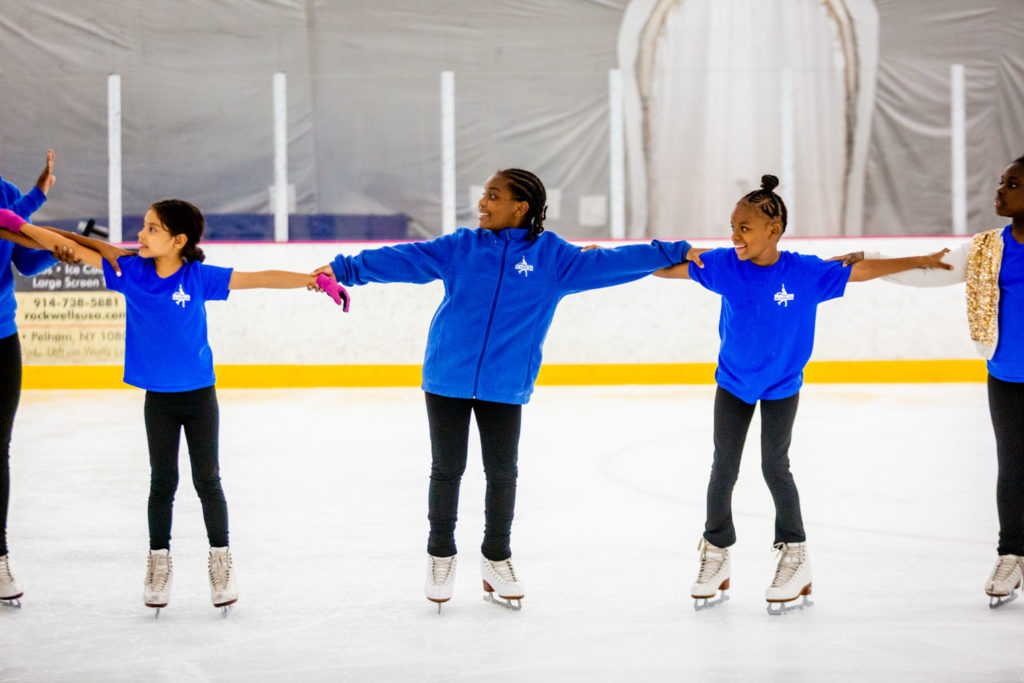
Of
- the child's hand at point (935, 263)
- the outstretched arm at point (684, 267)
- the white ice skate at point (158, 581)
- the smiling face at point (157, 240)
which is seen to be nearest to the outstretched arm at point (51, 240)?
the smiling face at point (157, 240)

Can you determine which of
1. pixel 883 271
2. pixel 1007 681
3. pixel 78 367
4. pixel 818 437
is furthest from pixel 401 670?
pixel 78 367

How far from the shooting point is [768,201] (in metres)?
3.09

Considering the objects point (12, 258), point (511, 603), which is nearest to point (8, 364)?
point (12, 258)

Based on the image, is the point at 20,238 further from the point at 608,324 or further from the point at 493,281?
the point at 608,324

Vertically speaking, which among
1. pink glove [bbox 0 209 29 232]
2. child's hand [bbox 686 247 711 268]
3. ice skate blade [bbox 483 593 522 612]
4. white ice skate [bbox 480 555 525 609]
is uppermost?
pink glove [bbox 0 209 29 232]

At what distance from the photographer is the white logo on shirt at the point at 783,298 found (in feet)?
10.1

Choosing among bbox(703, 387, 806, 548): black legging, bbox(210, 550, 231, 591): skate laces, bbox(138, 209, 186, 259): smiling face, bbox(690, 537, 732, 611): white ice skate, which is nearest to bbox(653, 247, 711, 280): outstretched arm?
bbox(703, 387, 806, 548): black legging

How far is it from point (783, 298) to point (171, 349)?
167 centimetres

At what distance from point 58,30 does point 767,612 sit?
939 centimetres

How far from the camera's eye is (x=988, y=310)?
321 centimetres

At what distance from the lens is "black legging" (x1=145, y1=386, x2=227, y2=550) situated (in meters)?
3.04

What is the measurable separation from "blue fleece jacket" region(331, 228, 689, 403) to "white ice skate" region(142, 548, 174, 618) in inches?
34.4

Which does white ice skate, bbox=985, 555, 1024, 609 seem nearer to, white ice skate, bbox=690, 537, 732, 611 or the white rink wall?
white ice skate, bbox=690, 537, 732, 611

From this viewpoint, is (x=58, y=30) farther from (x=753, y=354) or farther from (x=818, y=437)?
(x=753, y=354)
